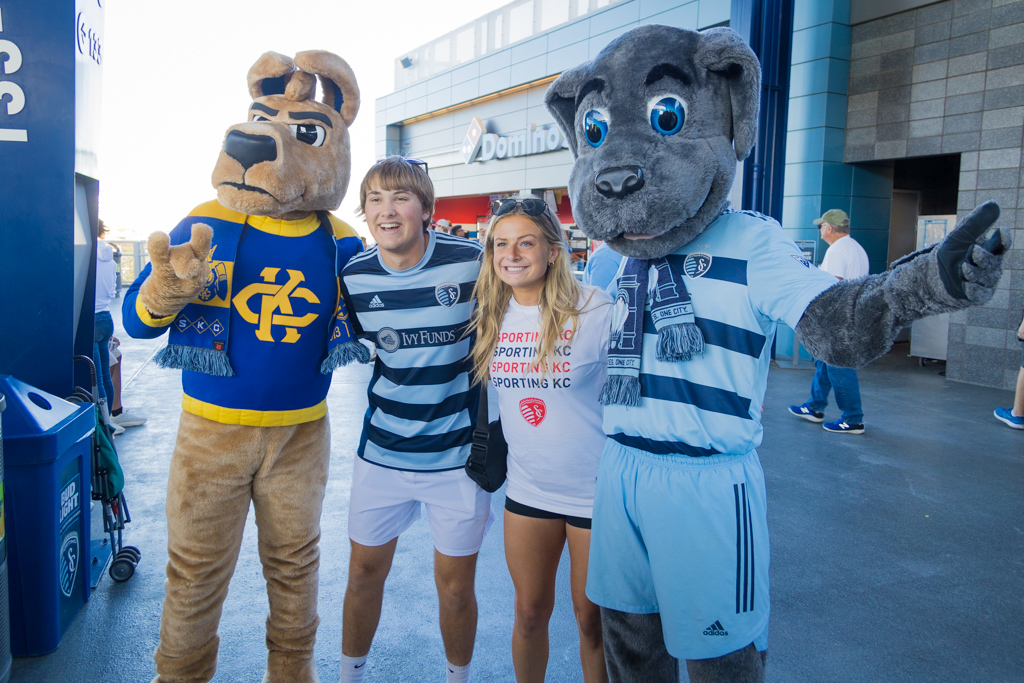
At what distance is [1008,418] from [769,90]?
4.81 meters

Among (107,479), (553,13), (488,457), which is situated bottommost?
(107,479)

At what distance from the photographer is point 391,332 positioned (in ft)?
7.32

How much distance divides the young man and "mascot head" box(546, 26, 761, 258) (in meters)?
0.69

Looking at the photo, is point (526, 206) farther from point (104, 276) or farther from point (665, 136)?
Result: point (104, 276)

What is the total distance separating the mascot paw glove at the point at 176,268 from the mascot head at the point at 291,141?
8.7 inches

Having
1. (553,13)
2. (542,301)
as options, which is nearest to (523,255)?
(542,301)

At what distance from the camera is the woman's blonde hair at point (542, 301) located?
2.02 m

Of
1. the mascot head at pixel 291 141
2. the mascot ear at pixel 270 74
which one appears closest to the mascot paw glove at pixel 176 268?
the mascot head at pixel 291 141

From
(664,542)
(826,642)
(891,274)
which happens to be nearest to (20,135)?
(664,542)

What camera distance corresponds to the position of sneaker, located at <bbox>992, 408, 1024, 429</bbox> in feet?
19.4

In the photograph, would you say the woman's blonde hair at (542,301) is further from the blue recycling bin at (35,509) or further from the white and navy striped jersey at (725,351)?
the blue recycling bin at (35,509)

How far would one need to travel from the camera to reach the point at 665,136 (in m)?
1.70

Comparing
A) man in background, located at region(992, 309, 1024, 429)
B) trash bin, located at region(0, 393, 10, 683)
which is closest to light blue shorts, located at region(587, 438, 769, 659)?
trash bin, located at region(0, 393, 10, 683)

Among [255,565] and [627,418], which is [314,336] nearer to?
[627,418]
